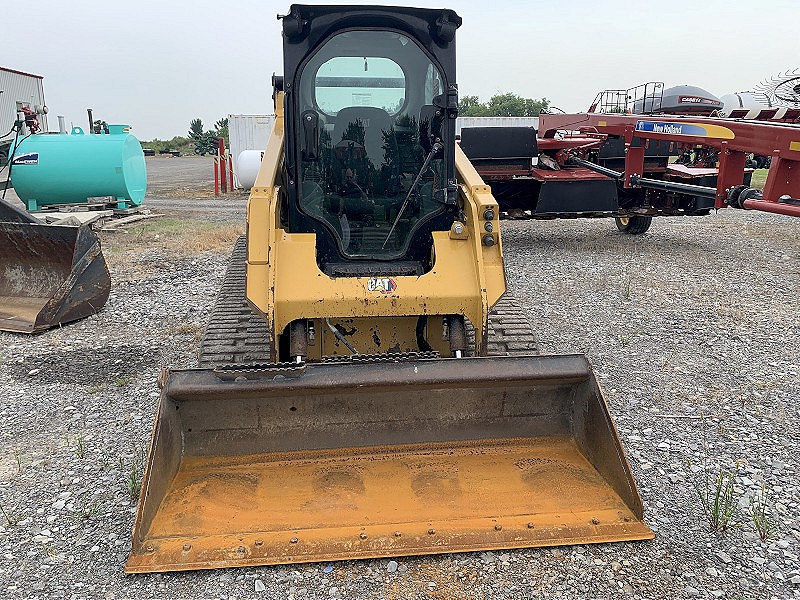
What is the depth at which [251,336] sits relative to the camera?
14.7 ft

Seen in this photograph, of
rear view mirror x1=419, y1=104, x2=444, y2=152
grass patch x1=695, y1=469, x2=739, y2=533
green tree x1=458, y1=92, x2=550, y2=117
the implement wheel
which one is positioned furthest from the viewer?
green tree x1=458, y1=92, x2=550, y2=117

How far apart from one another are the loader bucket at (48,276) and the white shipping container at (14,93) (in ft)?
42.4

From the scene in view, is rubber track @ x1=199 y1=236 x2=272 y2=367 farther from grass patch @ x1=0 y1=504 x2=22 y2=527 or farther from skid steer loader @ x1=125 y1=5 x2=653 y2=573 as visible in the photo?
grass patch @ x1=0 y1=504 x2=22 y2=527

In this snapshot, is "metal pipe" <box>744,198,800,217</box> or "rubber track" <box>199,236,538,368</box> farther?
"metal pipe" <box>744,198,800,217</box>

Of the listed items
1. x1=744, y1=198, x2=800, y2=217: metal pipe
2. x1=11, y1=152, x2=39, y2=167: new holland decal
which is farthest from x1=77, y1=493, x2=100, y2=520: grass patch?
x1=11, y1=152, x2=39, y2=167: new holland decal

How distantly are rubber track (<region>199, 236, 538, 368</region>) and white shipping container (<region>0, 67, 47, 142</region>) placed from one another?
1574 centimetres

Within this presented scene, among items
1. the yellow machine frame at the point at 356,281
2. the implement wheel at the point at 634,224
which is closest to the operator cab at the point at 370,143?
the yellow machine frame at the point at 356,281

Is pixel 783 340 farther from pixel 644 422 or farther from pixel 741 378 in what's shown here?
pixel 644 422

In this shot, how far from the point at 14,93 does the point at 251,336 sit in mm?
18460

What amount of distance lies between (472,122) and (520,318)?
1710cm

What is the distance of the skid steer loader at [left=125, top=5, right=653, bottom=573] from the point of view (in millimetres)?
2924

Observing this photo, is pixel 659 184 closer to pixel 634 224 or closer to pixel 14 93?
pixel 634 224

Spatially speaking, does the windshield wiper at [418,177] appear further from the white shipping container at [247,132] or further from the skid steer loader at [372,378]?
the white shipping container at [247,132]

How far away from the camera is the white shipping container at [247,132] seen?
19.3 metres
